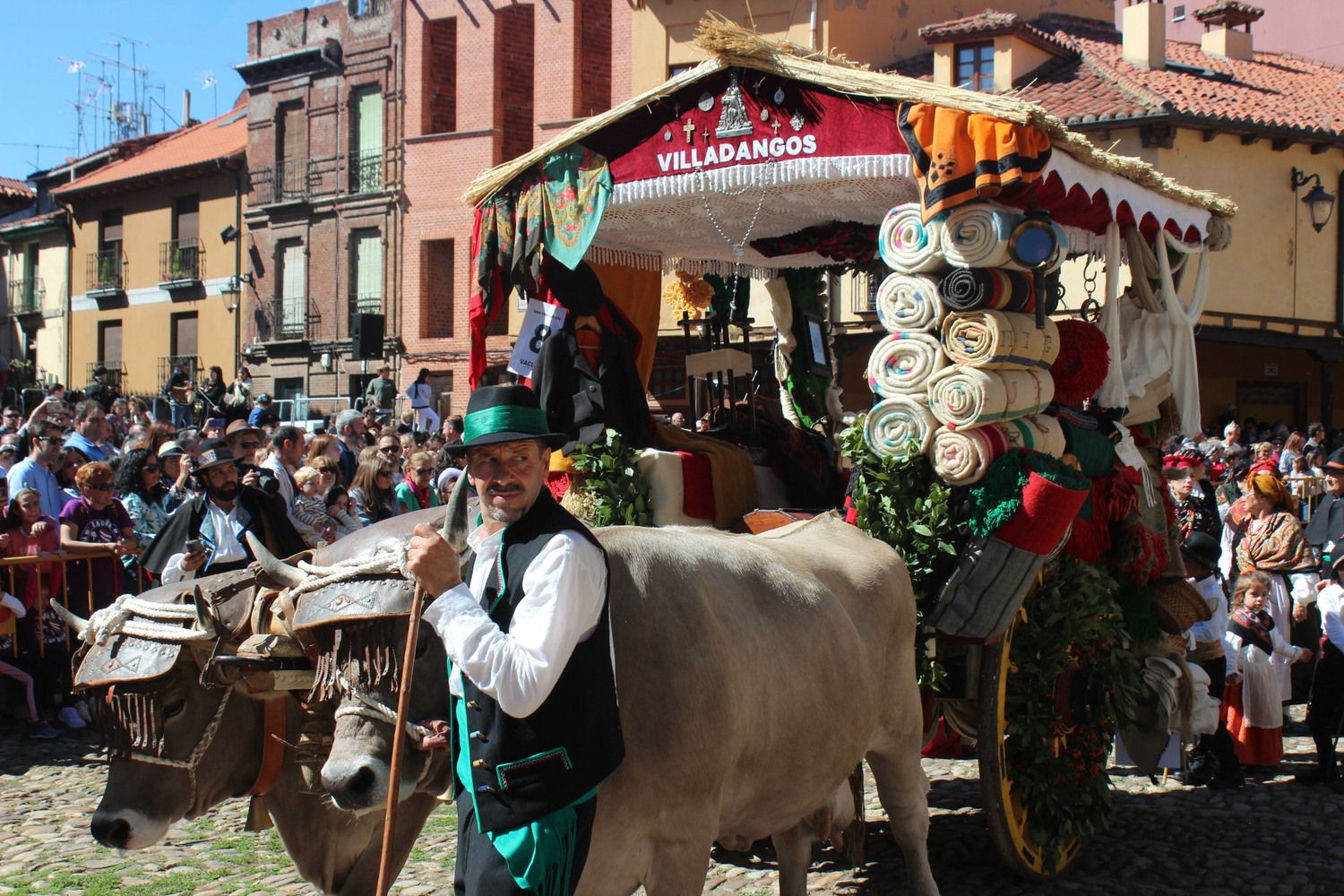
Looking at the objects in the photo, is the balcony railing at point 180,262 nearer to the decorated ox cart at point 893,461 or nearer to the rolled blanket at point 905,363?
the decorated ox cart at point 893,461

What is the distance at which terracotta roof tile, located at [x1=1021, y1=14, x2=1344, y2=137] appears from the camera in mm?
23156

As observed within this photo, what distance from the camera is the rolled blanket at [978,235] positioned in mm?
5539

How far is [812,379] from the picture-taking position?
855cm

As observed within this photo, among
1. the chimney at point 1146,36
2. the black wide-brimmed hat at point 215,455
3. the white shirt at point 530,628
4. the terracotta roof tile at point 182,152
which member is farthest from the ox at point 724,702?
the terracotta roof tile at point 182,152

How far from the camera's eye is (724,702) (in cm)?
376

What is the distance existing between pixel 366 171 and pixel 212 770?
95.0 ft

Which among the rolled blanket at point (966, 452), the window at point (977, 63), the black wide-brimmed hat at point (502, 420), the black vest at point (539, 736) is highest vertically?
the window at point (977, 63)

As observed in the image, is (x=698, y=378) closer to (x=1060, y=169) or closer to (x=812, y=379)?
(x=812, y=379)

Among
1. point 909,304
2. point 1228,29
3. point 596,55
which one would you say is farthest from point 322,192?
point 909,304

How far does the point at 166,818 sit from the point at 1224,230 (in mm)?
6620

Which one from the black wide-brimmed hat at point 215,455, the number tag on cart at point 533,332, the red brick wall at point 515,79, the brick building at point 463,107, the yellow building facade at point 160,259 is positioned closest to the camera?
the number tag on cart at point 533,332

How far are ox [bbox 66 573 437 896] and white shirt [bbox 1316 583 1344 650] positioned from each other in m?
6.42

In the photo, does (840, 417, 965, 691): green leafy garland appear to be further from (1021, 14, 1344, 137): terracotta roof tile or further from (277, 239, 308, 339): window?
(277, 239, 308, 339): window

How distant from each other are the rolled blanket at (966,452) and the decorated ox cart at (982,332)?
1 centimetres
